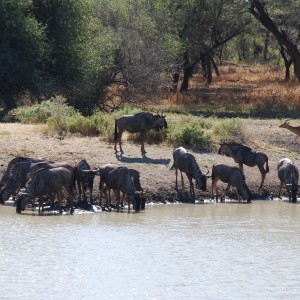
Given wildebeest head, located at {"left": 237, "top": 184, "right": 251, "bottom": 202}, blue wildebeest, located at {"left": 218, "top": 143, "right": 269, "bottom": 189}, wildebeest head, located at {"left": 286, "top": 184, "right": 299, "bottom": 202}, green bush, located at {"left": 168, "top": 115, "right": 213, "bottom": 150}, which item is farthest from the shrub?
wildebeest head, located at {"left": 237, "top": 184, "right": 251, "bottom": 202}

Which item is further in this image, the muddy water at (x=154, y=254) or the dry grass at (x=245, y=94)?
the dry grass at (x=245, y=94)

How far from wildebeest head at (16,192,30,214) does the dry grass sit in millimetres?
19538

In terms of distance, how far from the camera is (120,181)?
17.9 metres

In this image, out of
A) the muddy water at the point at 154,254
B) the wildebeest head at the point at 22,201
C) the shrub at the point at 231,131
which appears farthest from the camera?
the shrub at the point at 231,131

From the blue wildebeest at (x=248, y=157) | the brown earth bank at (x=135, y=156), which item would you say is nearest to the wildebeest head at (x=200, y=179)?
the brown earth bank at (x=135, y=156)

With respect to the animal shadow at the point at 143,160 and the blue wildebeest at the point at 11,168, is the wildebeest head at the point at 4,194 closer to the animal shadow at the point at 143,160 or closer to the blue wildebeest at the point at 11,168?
the blue wildebeest at the point at 11,168

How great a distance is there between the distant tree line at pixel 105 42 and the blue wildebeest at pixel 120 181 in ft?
42.7

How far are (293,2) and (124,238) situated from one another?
101 ft

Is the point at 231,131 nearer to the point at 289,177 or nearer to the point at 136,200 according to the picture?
the point at 289,177

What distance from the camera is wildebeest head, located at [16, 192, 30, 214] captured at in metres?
17.0

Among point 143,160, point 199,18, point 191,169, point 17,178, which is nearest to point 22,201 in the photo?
point 17,178

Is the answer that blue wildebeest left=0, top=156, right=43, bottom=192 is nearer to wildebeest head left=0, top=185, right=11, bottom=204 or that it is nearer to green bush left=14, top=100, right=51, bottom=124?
wildebeest head left=0, top=185, right=11, bottom=204

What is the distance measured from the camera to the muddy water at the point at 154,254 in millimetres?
12305

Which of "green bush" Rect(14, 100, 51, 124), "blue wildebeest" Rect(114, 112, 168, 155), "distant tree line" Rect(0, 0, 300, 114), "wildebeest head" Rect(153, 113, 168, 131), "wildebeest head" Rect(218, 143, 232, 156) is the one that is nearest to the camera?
"wildebeest head" Rect(218, 143, 232, 156)
